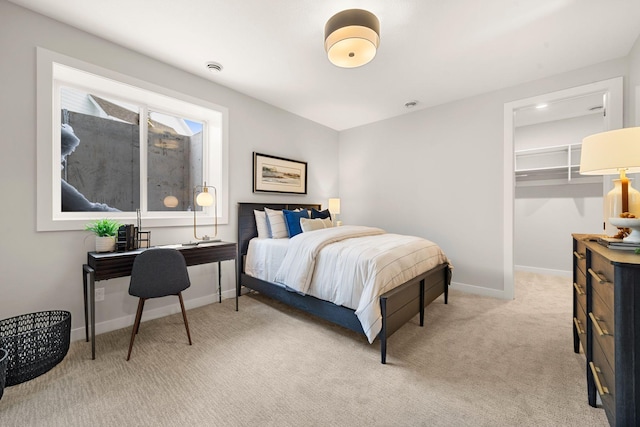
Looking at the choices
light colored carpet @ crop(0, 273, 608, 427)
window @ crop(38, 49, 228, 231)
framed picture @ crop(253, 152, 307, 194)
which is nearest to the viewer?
light colored carpet @ crop(0, 273, 608, 427)

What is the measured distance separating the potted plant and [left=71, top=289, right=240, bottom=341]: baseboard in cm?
74

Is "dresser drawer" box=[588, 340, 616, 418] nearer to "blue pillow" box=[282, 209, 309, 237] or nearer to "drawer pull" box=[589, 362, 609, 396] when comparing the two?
"drawer pull" box=[589, 362, 609, 396]

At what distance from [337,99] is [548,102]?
101 inches

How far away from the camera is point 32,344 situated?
175 cm

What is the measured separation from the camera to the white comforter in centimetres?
202

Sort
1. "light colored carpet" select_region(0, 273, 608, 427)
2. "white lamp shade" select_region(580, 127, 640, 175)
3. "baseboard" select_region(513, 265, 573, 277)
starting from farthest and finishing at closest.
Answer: "baseboard" select_region(513, 265, 573, 277)
"white lamp shade" select_region(580, 127, 640, 175)
"light colored carpet" select_region(0, 273, 608, 427)

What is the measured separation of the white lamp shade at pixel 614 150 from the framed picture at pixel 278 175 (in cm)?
335

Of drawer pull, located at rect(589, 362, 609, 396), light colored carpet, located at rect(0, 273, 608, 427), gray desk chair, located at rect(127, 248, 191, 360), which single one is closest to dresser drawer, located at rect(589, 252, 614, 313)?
drawer pull, located at rect(589, 362, 609, 396)

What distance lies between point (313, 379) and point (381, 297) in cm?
74

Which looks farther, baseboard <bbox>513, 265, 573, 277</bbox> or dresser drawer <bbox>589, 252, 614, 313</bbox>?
baseboard <bbox>513, 265, 573, 277</bbox>

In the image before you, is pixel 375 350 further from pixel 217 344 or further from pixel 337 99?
pixel 337 99

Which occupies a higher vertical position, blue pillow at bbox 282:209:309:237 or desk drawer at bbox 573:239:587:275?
blue pillow at bbox 282:209:309:237

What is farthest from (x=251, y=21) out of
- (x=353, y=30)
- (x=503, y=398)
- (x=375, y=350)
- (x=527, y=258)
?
(x=527, y=258)

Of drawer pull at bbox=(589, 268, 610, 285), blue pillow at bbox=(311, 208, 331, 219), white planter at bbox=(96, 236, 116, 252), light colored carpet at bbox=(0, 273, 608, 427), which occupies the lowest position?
light colored carpet at bbox=(0, 273, 608, 427)
